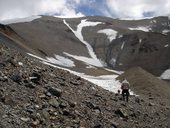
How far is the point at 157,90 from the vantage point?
46531 millimetres

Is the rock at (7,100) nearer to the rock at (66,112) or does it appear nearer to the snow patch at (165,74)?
the rock at (66,112)

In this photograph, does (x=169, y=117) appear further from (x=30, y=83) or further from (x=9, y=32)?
(x=9, y=32)

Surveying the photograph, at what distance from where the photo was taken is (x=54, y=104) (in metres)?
18.1

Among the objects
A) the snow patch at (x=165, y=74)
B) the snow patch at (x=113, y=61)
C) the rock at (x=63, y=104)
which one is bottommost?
the rock at (x=63, y=104)

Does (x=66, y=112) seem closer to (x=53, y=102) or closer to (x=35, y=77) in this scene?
(x=53, y=102)

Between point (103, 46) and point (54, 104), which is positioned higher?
point (103, 46)

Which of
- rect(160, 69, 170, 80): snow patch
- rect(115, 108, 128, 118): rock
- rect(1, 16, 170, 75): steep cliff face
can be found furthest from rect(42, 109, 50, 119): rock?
rect(1, 16, 170, 75): steep cliff face

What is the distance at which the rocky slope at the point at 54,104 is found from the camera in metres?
16.2

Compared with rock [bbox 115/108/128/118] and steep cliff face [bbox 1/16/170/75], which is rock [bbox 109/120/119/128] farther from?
steep cliff face [bbox 1/16/170/75]

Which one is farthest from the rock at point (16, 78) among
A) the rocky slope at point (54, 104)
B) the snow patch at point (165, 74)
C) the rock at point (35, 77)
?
A: the snow patch at point (165, 74)

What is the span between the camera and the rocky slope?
1619cm

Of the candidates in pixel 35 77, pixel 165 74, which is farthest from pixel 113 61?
pixel 35 77

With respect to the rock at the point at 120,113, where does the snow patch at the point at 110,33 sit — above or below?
above

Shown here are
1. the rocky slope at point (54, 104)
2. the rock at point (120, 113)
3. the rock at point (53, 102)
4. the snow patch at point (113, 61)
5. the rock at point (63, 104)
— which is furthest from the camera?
the snow patch at point (113, 61)
